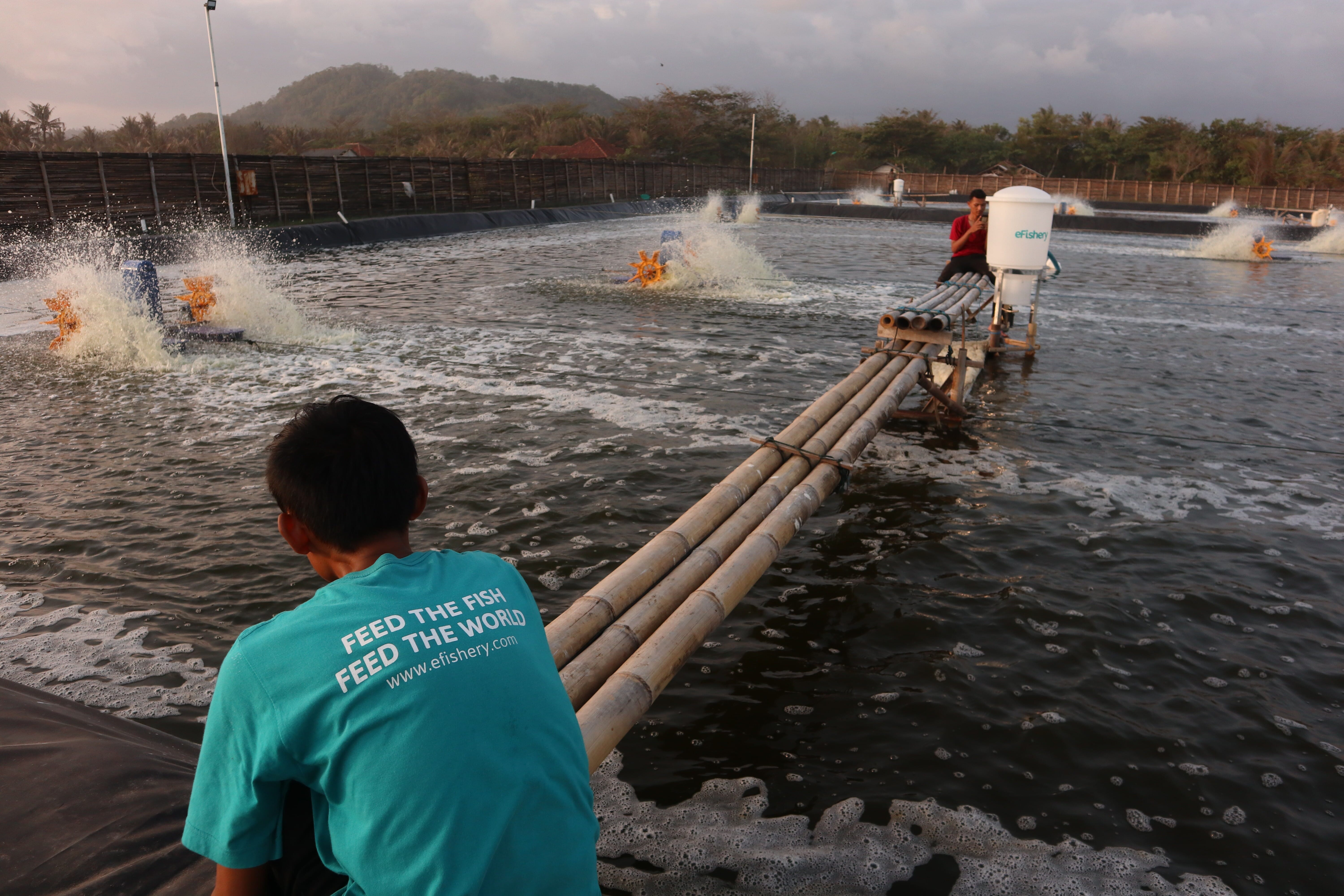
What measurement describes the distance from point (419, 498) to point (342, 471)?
0.21 meters

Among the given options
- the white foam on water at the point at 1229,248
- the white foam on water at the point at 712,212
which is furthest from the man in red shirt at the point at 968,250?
the white foam on water at the point at 712,212

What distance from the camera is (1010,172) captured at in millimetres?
68625

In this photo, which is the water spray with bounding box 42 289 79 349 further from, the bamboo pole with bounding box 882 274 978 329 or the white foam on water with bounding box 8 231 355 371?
the bamboo pole with bounding box 882 274 978 329

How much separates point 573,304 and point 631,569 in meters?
11.3

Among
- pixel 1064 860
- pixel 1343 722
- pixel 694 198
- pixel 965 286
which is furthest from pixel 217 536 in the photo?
pixel 694 198

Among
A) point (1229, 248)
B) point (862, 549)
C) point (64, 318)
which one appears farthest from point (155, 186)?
point (1229, 248)

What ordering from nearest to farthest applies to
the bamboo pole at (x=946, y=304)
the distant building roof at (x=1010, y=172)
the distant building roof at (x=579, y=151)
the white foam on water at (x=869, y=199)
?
1. the bamboo pole at (x=946, y=304)
2. the white foam on water at (x=869, y=199)
3. the distant building roof at (x=1010, y=172)
4. the distant building roof at (x=579, y=151)

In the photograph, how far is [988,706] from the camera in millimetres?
3984

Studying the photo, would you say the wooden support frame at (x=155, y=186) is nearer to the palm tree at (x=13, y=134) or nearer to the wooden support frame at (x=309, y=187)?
the wooden support frame at (x=309, y=187)

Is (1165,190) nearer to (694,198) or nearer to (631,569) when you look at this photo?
(694,198)

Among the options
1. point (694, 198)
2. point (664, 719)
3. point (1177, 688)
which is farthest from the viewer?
point (694, 198)

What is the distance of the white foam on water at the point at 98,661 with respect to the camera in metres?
3.91

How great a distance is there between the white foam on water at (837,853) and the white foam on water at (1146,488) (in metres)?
3.55

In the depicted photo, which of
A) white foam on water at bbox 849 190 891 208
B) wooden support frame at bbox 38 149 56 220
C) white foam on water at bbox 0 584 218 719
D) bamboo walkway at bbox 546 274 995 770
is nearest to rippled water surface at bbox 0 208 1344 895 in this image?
white foam on water at bbox 0 584 218 719
